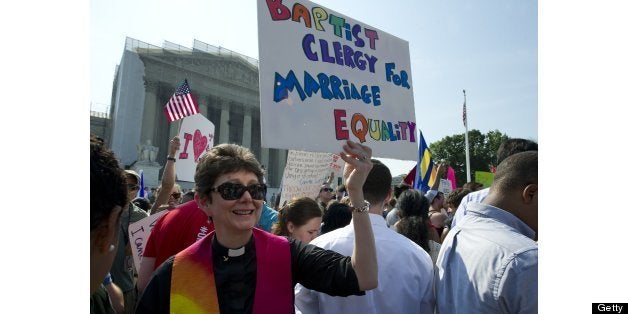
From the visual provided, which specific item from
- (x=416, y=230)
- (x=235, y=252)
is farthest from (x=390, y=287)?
(x=416, y=230)

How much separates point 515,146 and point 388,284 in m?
1.46

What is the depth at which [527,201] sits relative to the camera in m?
1.88

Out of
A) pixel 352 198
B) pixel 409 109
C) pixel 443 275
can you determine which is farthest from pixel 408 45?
pixel 443 275

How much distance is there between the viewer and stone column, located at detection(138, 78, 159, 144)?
39.2m

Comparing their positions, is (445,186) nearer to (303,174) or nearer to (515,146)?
(303,174)

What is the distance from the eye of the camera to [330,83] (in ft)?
9.02

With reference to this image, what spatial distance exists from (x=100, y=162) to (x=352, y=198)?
1.07 metres

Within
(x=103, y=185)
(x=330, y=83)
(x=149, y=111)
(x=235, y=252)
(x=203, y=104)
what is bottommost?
(x=235, y=252)

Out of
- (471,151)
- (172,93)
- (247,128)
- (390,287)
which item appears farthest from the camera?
(471,151)

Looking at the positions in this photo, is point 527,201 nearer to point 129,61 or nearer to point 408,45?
point 408,45

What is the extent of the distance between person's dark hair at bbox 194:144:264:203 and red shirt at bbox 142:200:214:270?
1082mm

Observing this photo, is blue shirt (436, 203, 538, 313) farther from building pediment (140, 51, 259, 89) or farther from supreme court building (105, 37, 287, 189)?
building pediment (140, 51, 259, 89)

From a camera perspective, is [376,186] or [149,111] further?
[149,111]

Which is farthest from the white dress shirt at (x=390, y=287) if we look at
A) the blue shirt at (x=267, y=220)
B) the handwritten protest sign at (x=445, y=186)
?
the handwritten protest sign at (x=445, y=186)
